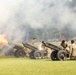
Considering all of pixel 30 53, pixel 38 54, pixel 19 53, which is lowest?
pixel 38 54

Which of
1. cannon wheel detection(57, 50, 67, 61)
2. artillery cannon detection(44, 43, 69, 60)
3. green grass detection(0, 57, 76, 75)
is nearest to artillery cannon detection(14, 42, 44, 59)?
artillery cannon detection(44, 43, 69, 60)

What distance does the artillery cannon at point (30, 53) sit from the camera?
33975 millimetres

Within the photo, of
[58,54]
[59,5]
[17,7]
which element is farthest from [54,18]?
[58,54]

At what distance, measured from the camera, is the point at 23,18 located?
41969mm

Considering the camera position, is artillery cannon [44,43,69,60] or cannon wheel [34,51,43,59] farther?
cannon wheel [34,51,43,59]

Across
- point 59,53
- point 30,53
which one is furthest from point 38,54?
point 59,53

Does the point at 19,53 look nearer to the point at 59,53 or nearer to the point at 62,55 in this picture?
the point at 59,53

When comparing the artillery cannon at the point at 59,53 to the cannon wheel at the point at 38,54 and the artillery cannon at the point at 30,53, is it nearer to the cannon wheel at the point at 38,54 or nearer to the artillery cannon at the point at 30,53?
the cannon wheel at the point at 38,54

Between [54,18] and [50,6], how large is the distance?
10856 millimetres

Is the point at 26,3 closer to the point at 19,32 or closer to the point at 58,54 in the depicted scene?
the point at 19,32

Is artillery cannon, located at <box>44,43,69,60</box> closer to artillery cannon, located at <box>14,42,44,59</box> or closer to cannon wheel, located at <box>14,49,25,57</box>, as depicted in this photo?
artillery cannon, located at <box>14,42,44,59</box>

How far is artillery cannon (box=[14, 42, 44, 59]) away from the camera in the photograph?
33975 millimetres

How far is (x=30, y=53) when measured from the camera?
3541 cm

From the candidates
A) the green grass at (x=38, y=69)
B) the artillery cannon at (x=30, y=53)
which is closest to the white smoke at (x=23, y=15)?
the artillery cannon at (x=30, y=53)
